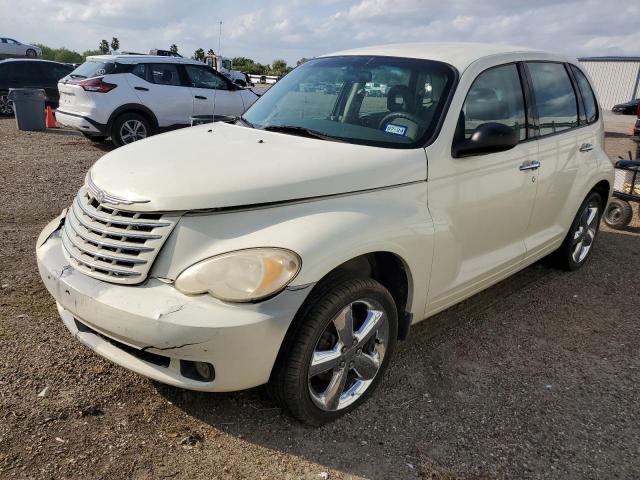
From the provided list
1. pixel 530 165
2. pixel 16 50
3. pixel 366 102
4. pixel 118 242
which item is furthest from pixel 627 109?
pixel 16 50

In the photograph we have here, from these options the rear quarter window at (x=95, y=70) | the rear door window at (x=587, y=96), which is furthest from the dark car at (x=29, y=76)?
the rear door window at (x=587, y=96)

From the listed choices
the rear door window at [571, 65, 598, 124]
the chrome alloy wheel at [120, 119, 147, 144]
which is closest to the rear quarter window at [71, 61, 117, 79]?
the chrome alloy wheel at [120, 119, 147, 144]

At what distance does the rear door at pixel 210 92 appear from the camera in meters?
10.9

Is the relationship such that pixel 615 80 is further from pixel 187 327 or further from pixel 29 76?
pixel 187 327

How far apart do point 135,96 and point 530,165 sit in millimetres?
8365

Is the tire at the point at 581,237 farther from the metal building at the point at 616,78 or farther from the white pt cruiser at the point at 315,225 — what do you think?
the metal building at the point at 616,78

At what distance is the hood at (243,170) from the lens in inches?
98.0

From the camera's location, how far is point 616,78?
36812 mm

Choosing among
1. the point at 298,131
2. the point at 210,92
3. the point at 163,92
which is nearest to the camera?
the point at 298,131

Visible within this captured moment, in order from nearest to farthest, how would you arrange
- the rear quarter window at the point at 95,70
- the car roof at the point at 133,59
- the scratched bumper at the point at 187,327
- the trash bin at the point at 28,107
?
1. the scratched bumper at the point at 187,327
2. the rear quarter window at the point at 95,70
3. the car roof at the point at 133,59
4. the trash bin at the point at 28,107

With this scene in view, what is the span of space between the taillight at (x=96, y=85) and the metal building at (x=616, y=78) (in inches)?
1347

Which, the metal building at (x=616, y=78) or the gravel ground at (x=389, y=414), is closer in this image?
the gravel ground at (x=389, y=414)

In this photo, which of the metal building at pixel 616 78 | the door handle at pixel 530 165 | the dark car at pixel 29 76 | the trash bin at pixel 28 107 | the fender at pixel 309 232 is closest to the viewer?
the fender at pixel 309 232

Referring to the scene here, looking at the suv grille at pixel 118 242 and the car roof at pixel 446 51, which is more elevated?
the car roof at pixel 446 51
